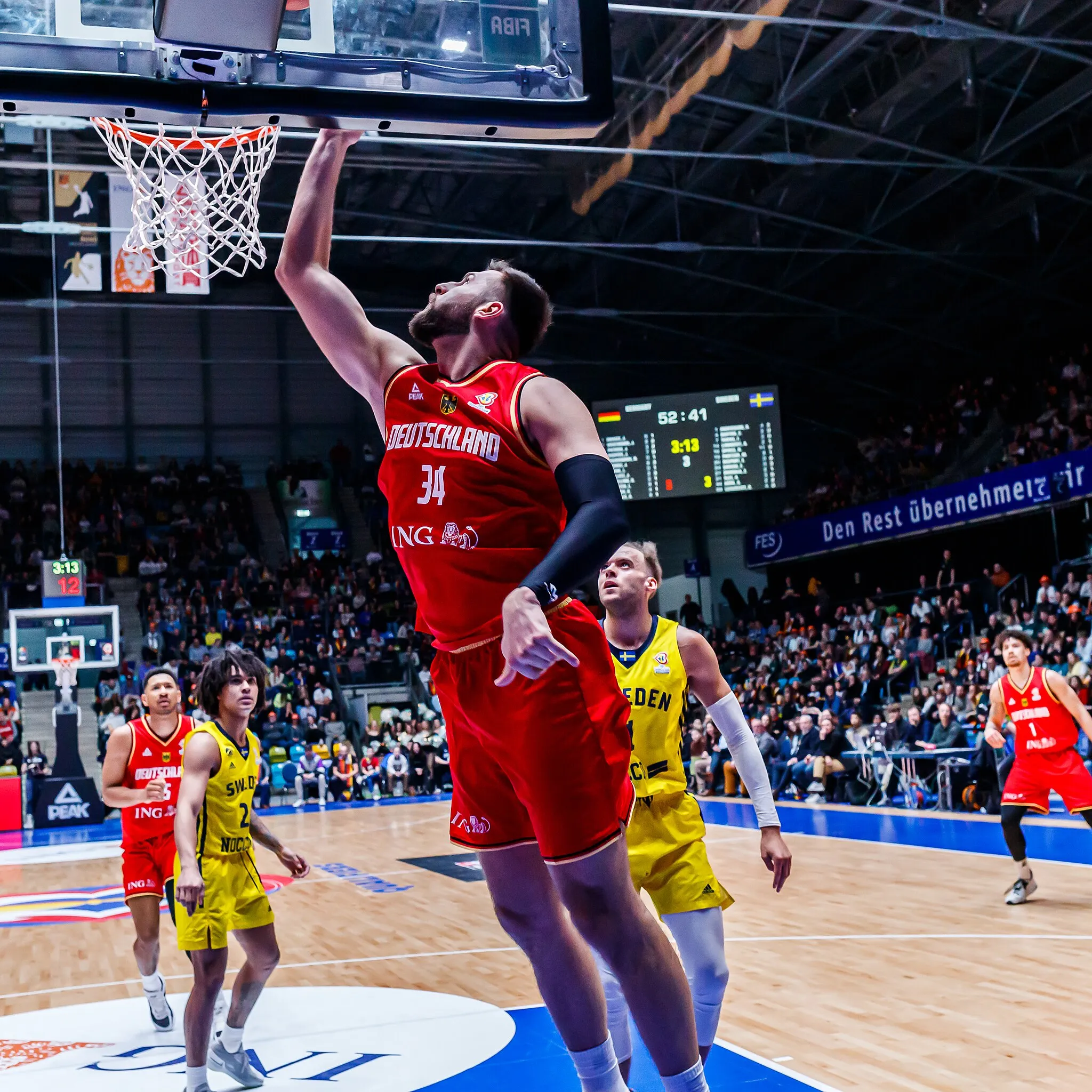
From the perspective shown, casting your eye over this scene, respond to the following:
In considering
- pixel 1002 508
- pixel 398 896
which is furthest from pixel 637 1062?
pixel 1002 508

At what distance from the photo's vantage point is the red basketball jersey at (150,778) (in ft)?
20.2

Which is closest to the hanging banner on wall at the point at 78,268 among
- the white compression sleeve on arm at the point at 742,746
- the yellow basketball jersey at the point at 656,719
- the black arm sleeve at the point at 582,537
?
the yellow basketball jersey at the point at 656,719

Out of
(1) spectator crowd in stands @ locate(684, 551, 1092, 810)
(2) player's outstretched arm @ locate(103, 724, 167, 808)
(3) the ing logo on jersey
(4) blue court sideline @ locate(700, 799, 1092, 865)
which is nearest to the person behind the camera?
(2) player's outstretched arm @ locate(103, 724, 167, 808)

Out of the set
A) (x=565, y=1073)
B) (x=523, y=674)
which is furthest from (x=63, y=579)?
(x=523, y=674)

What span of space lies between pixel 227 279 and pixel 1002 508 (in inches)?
695

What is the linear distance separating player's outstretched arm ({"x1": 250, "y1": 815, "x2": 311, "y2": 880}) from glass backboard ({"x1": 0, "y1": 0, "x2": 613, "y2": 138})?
2.98 metres

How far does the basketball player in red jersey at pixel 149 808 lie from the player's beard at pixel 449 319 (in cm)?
399

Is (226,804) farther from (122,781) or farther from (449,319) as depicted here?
(449,319)

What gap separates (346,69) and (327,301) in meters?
0.99

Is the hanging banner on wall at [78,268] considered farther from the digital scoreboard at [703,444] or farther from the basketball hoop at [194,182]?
the digital scoreboard at [703,444]

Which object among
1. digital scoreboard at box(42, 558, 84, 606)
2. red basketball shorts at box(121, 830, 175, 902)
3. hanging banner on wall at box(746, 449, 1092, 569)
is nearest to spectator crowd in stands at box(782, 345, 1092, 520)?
hanging banner on wall at box(746, 449, 1092, 569)

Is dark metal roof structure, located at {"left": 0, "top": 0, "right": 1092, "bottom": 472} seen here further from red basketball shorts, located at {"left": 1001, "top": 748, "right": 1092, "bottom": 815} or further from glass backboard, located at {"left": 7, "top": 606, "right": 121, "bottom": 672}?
red basketball shorts, located at {"left": 1001, "top": 748, "right": 1092, "bottom": 815}

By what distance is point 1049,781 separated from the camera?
8156 millimetres

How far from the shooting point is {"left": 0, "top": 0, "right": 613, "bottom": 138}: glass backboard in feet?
10.4
